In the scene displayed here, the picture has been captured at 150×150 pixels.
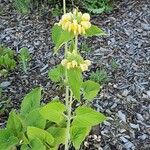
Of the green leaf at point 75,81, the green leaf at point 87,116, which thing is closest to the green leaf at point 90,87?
the green leaf at point 87,116

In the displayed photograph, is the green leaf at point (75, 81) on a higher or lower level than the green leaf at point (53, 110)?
higher

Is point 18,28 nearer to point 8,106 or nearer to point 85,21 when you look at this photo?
point 8,106

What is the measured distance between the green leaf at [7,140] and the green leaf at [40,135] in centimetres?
10

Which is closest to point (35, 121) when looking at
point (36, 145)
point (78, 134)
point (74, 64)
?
point (36, 145)

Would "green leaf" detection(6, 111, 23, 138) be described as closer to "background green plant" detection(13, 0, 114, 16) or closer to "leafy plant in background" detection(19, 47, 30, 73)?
"leafy plant in background" detection(19, 47, 30, 73)

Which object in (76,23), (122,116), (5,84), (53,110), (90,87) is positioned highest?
(76,23)

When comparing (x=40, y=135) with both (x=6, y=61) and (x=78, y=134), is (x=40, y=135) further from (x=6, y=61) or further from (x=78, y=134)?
(x=6, y=61)

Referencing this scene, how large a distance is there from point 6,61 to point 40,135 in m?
1.28

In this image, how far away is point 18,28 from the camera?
458cm

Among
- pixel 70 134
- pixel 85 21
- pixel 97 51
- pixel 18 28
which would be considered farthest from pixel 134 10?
pixel 85 21

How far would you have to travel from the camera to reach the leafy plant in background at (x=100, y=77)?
Answer: 378 cm

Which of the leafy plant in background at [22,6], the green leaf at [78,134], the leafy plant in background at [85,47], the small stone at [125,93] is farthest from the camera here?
the leafy plant in background at [22,6]

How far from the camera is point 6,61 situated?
3945 mm

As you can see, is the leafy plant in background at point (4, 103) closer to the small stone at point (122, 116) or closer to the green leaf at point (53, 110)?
the small stone at point (122, 116)
